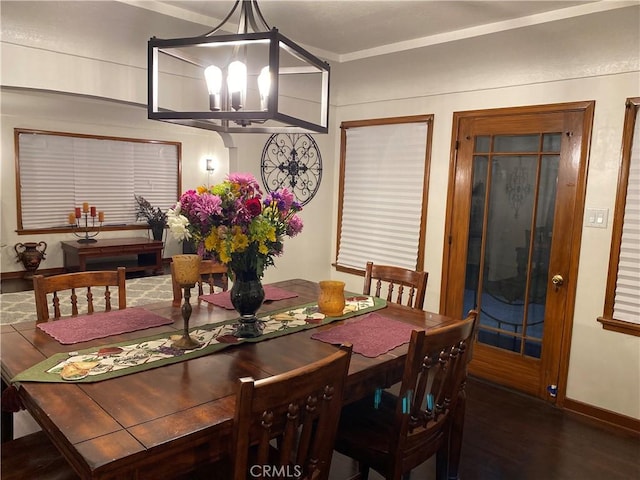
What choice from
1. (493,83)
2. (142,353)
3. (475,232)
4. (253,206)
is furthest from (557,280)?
(142,353)

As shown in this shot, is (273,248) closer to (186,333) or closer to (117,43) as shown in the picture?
(186,333)

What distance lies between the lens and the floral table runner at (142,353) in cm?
155

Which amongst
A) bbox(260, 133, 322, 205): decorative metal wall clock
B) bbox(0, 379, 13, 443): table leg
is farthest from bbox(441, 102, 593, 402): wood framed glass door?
bbox(0, 379, 13, 443): table leg

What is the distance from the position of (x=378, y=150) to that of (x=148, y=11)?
2.15m

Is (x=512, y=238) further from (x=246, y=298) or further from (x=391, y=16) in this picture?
(x=246, y=298)

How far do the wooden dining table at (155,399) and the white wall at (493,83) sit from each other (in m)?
1.63

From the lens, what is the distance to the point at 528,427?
9.56ft

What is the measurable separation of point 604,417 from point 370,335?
195 cm

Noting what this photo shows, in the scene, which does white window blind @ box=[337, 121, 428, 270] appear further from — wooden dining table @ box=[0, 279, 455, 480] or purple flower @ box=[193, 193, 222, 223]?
purple flower @ box=[193, 193, 222, 223]

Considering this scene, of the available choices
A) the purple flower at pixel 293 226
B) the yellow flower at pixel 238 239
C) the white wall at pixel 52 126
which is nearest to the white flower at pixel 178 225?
the yellow flower at pixel 238 239

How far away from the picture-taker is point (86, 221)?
287 inches

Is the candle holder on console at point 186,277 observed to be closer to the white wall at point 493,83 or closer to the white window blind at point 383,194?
the white wall at point 493,83

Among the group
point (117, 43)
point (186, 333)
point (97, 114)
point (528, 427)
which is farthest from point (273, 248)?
point (97, 114)

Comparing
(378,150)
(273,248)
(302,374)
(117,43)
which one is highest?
(117,43)
